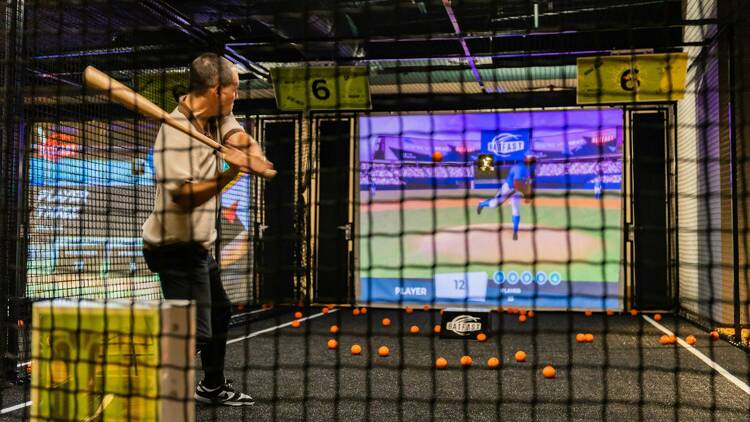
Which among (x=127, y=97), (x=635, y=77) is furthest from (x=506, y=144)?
(x=127, y=97)

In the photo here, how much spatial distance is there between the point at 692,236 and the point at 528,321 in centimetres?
163

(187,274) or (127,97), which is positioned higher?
(127,97)

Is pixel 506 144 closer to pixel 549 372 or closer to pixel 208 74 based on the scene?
pixel 549 372

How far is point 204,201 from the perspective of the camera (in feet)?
7.32

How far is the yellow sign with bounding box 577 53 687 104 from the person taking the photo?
16.9 ft

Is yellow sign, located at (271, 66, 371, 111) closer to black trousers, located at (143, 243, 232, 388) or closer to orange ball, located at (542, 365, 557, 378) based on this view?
orange ball, located at (542, 365, 557, 378)

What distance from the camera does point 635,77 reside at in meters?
5.16

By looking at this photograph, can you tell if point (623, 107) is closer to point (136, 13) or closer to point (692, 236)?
point (692, 236)

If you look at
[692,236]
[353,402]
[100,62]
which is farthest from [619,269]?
[100,62]

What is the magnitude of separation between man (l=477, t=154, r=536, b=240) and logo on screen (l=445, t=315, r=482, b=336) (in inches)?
91.3

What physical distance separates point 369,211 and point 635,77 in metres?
2.43

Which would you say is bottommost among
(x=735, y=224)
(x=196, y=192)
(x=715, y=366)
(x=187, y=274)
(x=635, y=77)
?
(x=715, y=366)

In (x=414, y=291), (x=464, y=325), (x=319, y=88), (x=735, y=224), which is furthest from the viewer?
(x=414, y=291)

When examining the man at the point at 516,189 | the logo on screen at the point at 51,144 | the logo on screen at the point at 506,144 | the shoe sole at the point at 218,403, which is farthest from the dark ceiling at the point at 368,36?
the shoe sole at the point at 218,403
